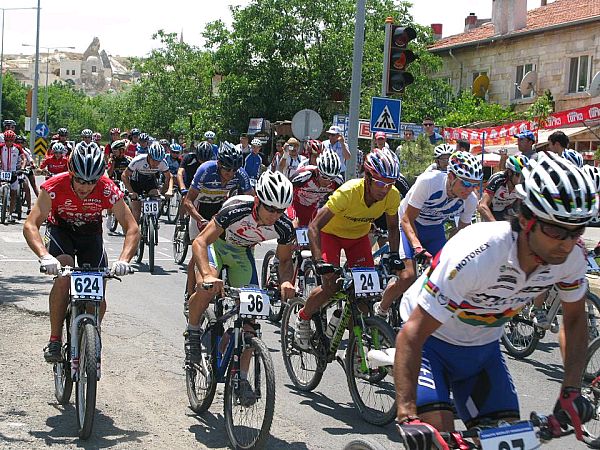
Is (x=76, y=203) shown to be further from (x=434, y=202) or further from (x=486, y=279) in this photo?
(x=486, y=279)

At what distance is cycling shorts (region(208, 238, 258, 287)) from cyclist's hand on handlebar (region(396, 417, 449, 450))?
3721 millimetres

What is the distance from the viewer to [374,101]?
15531 mm

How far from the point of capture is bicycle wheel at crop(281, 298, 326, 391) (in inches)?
299

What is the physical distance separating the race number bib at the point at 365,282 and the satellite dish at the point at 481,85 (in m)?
35.3

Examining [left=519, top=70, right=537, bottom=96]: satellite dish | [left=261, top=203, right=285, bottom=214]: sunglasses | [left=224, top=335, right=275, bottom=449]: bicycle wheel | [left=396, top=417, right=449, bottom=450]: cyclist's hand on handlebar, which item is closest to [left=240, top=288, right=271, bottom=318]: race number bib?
[left=224, top=335, right=275, bottom=449]: bicycle wheel

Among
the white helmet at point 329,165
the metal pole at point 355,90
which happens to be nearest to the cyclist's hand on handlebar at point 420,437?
the white helmet at point 329,165

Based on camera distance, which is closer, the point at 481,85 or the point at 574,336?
the point at 574,336

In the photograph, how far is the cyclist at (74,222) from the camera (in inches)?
263

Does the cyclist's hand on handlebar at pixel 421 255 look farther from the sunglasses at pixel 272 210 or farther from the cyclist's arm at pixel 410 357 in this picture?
the cyclist's arm at pixel 410 357

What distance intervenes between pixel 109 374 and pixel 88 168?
→ 208cm

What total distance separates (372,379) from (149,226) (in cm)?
821

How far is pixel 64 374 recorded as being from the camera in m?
6.85

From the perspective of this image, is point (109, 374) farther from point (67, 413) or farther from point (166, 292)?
point (166, 292)

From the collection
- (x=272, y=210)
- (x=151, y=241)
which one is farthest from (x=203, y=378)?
(x=151, y=241)
